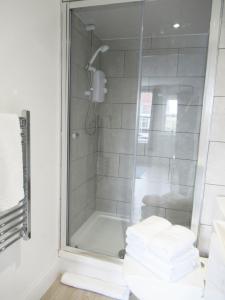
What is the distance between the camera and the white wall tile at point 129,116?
2.71 m

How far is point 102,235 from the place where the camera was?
2443 millimetres

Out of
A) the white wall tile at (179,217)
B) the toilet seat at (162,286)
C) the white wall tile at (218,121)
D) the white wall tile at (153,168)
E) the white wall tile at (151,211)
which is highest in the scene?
the white wall tile at (218,121)

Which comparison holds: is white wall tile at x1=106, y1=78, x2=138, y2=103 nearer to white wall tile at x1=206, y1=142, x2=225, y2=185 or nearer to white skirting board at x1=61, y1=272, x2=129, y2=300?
white wall tile at x1=206, y1=142, x2=225, y2=185

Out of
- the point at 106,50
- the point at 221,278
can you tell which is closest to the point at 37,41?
the point at 106,50

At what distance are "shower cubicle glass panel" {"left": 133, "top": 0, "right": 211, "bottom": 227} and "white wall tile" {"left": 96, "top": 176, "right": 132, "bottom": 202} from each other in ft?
0.59

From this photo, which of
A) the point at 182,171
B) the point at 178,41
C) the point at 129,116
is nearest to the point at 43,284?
the point at 182,171

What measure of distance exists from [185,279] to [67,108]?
145cm

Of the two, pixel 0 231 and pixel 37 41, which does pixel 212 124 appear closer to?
pixel 37 41

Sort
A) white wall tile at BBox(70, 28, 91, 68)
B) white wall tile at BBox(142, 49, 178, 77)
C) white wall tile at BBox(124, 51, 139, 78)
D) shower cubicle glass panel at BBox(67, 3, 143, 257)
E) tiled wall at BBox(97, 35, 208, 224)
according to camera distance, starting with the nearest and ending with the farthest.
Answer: white wall tile at BBox(70, 28, 91, 68) → shower cubicle glass panel at BBox(67, 3, 143, 257) → tiled wall at BBox(97, 35, 208, 224) → white wall tile at BBox(142, 49, 178, 77) → white wall tile at BBox(124, 51, 139, 78)

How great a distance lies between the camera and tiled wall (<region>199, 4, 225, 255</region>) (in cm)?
154

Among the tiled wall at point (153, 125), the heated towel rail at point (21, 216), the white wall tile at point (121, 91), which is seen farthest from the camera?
the white wall tile at point (121, 91)

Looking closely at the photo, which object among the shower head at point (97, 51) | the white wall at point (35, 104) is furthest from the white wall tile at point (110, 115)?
the white wall at point (35, 104)

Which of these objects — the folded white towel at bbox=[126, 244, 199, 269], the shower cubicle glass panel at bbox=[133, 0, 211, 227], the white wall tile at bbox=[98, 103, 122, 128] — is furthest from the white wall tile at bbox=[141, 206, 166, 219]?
the folded white towel at bbox=[126, 244, 199, 269]

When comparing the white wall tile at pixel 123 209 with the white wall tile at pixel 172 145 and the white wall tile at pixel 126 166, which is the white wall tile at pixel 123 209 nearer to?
the white wall tile at pixel 126 166
